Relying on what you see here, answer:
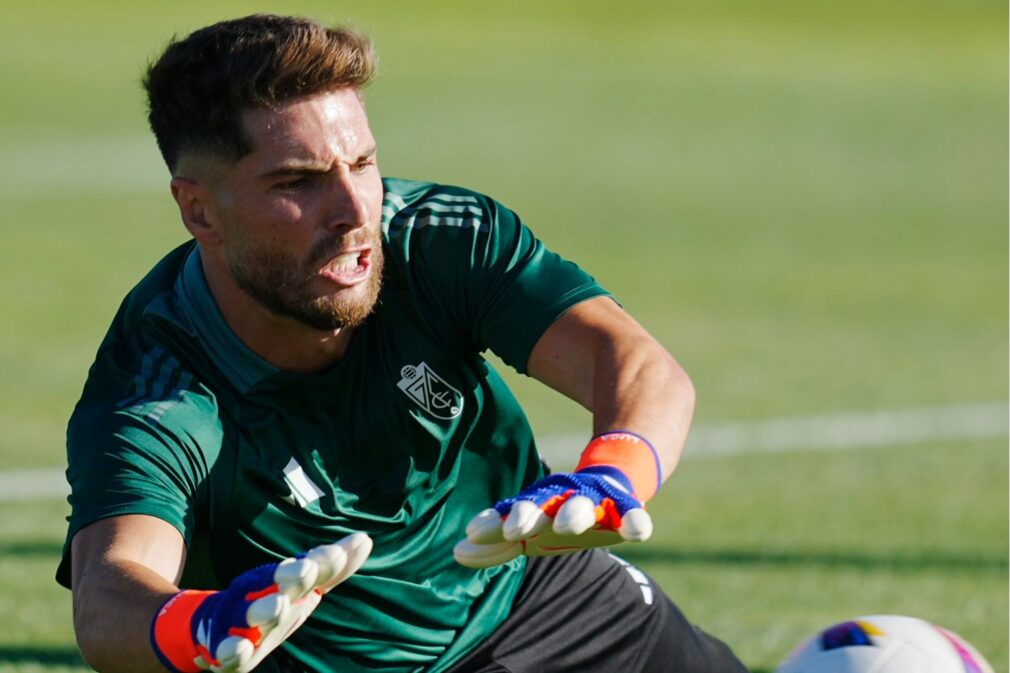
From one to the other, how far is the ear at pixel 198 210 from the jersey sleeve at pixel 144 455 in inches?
13.3

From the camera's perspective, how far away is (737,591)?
705 centimetres

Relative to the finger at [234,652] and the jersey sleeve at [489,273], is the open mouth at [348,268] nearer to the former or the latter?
the jersey sleeve at [489,273]

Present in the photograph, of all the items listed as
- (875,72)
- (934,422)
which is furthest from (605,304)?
(875,72)

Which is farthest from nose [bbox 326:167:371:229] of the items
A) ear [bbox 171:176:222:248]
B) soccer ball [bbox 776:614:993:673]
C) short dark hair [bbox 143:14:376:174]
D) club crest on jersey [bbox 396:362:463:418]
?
soccer ball [bbox 776:614:993:673]

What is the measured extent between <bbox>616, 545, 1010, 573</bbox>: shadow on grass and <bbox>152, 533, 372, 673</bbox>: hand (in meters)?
4.43

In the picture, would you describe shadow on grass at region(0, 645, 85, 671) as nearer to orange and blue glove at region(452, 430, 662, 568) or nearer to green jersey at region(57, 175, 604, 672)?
green jersey at region(57, 175, 604, 672)

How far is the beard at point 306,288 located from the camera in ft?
13.4

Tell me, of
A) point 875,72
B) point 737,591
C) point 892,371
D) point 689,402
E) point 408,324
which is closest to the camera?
point 689,402

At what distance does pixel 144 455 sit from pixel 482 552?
949 mm

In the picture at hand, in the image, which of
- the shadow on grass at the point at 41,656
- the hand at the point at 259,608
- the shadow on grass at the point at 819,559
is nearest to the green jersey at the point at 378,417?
the hand at the point at 259,608

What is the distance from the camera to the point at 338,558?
3113 mm

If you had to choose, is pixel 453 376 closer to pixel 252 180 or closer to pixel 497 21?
pixel 252 180

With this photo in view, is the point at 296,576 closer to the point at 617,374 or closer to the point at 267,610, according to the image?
the point at 267,610

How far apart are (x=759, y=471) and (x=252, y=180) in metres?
5.71
